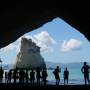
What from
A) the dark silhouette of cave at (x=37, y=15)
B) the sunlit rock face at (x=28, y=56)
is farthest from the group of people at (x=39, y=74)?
the sunlit rock face at (x=28, y=56)

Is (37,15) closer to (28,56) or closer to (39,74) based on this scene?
(39,74)

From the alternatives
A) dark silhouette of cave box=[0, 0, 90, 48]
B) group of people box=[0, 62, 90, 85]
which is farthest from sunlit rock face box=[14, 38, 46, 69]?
dark silhouette of cave box=[0, 0, 90, 48]

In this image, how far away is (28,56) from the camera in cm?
12800

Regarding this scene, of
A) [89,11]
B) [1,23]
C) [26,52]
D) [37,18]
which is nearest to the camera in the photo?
[89,11]

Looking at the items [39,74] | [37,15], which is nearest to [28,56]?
[39,74]

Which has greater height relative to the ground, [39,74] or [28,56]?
[28,56]

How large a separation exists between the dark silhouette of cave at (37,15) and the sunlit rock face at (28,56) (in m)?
89.8

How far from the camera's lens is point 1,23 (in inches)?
893

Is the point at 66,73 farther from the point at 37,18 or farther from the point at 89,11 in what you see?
the point at 89,11

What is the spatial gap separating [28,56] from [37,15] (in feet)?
342

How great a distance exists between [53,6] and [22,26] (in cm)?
323

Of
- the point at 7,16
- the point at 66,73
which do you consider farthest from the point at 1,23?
the point at 66,73

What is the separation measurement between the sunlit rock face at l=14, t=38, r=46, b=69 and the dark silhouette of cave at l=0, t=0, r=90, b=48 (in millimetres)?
89762

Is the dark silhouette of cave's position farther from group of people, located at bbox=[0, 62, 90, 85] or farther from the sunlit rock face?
the sunlit rock face
